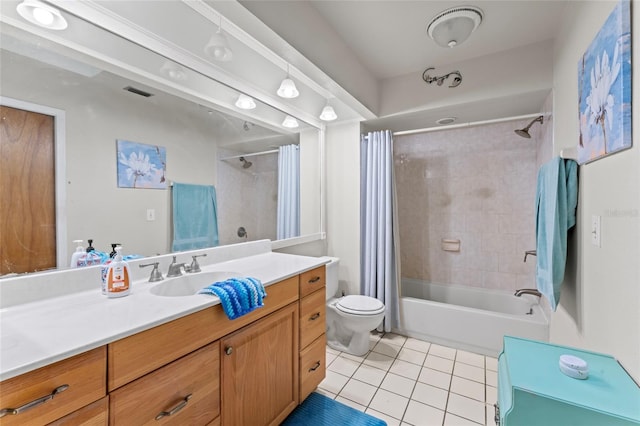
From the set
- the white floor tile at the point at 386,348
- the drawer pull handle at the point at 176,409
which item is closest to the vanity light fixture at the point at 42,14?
the drawer pull handle at the point at 176,409

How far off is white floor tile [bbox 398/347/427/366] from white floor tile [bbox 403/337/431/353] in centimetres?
5

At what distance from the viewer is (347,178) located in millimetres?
2748

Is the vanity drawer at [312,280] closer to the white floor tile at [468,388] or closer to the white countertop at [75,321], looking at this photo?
the white countertop at [75,321]

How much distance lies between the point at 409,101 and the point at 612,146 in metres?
A: 1.70

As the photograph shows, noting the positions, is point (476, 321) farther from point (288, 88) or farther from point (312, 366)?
point (288, 88)

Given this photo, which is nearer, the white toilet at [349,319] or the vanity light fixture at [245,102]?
the vanity light fixture at [245,102]

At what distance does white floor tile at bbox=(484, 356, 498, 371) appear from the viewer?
2078mm

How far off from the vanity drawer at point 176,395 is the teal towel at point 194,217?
2.38 feet

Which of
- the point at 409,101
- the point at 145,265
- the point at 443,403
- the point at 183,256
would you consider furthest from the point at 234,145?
the point at 443,403

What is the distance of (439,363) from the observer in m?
2.15

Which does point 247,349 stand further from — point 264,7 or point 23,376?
point 264,7

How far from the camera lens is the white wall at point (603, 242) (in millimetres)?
851

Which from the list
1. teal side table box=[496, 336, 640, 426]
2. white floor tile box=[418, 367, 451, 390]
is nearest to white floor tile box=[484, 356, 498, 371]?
white floor tile box=[418, 367, 451, 390]

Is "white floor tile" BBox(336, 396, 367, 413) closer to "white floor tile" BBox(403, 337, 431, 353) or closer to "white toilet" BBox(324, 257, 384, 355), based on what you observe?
"white toilet" BBox(324, 257, 384, 355)
